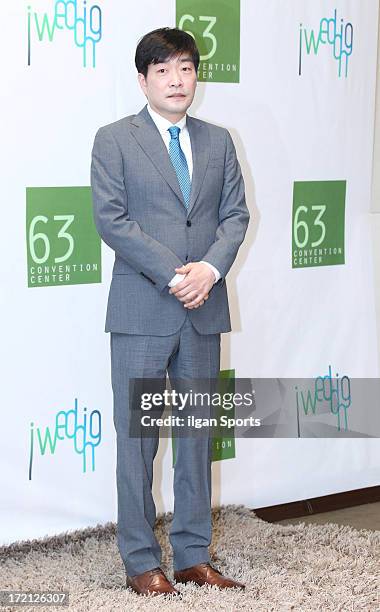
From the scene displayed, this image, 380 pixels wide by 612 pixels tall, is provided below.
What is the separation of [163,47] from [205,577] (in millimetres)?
1491

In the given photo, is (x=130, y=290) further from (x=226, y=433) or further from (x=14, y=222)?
(x=226, y=433)

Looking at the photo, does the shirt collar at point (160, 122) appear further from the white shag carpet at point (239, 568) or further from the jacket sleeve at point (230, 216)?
the white shag carpet at point (239, 568)

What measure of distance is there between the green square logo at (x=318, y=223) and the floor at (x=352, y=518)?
95 centimetres

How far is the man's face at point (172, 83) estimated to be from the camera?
2.72 meters

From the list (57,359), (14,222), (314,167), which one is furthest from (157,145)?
(314,167)

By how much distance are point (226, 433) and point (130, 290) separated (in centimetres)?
110

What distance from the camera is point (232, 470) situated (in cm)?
371

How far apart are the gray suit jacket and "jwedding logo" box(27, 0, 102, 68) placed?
545 millimetres

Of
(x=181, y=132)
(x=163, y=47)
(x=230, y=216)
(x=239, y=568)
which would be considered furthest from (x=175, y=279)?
(x=239, y=568)

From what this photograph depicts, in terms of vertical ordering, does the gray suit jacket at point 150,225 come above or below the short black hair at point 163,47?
below

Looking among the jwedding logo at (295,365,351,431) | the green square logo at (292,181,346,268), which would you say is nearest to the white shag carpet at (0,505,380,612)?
the jwedding logo at (295,365,351,431)

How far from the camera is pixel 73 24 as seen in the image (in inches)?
125

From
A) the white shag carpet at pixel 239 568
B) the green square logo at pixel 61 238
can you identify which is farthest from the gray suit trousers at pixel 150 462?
the green square logo at pixel 61 238

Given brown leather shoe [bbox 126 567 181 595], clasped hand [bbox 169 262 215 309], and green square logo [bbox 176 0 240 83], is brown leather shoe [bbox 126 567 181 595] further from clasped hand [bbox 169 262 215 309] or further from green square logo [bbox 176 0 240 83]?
green square logo [bbox 176 0 240 83]
